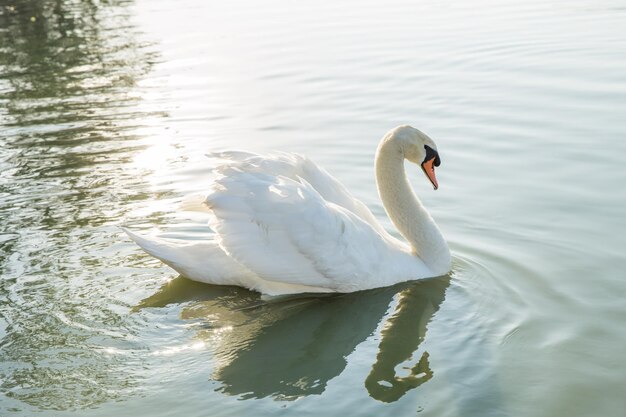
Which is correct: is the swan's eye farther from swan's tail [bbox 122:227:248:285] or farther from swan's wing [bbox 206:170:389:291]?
swan's tail [bbox 122:227:248:285]

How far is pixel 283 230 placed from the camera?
23.7 feet

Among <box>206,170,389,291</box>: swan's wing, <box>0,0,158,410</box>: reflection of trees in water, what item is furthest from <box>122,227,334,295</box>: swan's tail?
<box>0,0,158,410</box>: reflection of trees in water

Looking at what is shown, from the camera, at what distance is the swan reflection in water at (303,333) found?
20.3 ft

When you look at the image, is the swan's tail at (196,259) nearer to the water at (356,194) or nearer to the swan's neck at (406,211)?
the water at (356,194)

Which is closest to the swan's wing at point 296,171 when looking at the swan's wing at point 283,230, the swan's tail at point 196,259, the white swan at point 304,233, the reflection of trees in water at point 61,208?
the white swan at point 304,233

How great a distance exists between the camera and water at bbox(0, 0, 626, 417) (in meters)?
6.10

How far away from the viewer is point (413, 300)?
7559mm

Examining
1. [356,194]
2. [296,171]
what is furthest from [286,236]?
[356,194]

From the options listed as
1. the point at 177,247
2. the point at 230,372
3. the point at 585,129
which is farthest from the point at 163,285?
the point at 585,129

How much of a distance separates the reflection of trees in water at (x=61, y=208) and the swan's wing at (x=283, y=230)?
41.1 inches

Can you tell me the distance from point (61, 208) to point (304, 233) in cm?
330

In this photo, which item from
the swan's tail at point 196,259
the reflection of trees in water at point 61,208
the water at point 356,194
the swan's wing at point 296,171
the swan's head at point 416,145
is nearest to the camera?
the water at point 356,194

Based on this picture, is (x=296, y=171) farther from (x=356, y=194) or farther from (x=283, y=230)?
(x=356, y=194)

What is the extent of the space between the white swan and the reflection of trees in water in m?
0.85
